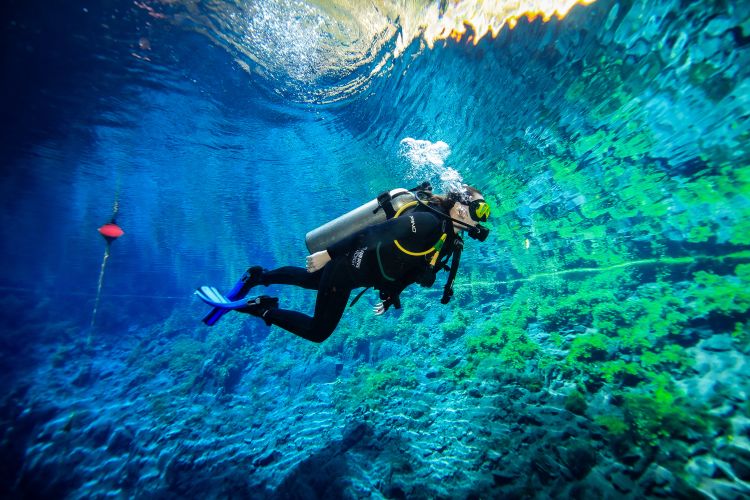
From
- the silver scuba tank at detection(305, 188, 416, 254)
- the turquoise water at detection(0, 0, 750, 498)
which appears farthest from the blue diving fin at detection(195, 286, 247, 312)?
the turquoise water at detection(0, 0, 750, 498)

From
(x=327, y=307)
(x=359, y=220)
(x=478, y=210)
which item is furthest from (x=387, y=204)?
(x=327, y=307)

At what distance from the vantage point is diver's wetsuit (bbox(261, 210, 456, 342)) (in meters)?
3.42

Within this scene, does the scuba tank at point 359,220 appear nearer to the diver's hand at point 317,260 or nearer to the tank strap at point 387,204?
the tank strap at point 387,204

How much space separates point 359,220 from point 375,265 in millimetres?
777

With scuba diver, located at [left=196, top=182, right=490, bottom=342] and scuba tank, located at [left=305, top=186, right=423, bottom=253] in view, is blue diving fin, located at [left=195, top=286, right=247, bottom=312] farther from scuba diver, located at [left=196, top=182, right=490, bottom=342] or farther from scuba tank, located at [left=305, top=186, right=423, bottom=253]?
scuba tank, located at [left=305, top=186, right=423, bottom=253]

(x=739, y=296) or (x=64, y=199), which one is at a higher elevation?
(x=64, y=199)

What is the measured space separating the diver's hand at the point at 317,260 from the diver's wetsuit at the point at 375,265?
0.07 m

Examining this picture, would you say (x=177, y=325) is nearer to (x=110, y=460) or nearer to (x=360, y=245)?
(x=110, y=460)

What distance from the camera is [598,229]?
14141mm

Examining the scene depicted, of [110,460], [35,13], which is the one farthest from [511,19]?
[110,460]

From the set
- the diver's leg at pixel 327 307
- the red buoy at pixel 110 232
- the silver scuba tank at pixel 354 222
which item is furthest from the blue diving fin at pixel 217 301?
the red buoy at pixel 110 232

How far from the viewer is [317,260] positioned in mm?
3709

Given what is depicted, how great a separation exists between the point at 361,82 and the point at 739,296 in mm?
14037

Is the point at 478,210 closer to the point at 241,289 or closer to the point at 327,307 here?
the point at 327,307
